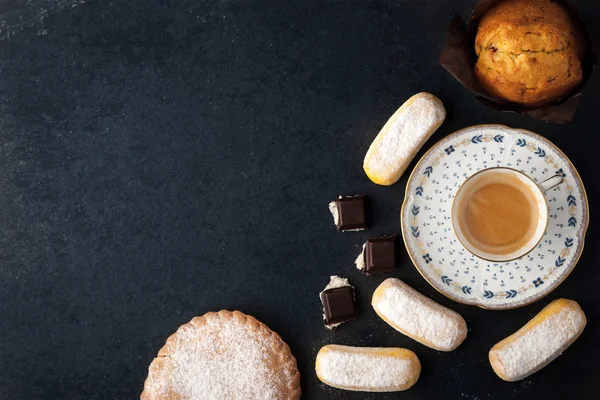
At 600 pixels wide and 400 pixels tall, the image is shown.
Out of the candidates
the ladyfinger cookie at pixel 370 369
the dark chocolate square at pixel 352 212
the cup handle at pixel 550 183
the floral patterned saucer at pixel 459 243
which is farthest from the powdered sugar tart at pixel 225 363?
the cup handle at pixel 550 183

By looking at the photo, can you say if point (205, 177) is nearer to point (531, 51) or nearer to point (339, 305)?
point (339, 305)

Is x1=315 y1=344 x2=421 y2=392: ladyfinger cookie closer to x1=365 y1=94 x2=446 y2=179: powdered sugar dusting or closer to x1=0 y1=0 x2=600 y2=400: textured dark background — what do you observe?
x1=0 y1=0 x2=600 y2=400: textured dark background

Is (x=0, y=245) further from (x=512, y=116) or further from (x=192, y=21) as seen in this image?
(x=512, y=116)

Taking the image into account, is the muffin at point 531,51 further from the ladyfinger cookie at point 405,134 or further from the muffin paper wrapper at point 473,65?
the ladyfinger cookie at point 405,134

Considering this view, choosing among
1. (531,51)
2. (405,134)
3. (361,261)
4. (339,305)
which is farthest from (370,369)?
(531,51)

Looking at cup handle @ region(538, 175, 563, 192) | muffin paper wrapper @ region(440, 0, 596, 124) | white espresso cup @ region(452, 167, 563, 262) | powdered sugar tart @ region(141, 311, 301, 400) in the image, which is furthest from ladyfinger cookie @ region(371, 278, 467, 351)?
muffin paper wrapper @ region(440, 0, 596, 124)

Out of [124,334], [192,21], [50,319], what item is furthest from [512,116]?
[50,319]
